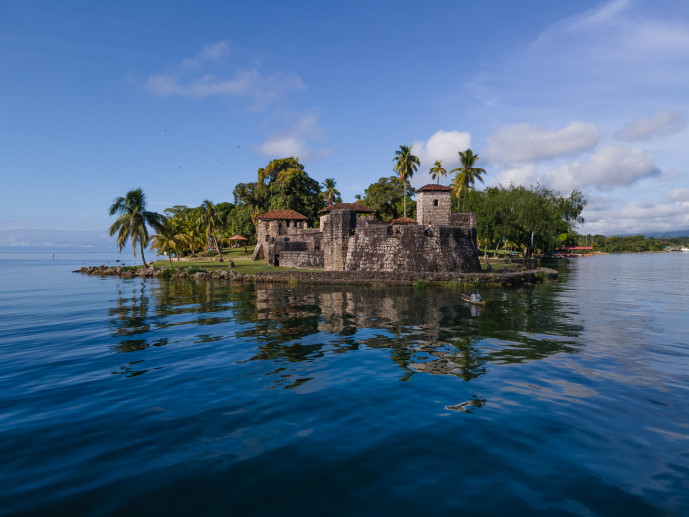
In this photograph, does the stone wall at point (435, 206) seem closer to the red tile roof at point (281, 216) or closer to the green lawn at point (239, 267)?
the green lawn at point (239, 267)

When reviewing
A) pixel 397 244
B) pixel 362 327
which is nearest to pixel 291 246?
pixel 397 244

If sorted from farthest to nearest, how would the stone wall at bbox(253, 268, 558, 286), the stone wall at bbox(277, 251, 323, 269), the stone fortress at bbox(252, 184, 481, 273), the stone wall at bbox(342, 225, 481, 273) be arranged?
the stone wall at bbox(277, 251, 323, 269)
the stone fortress at bbox(252, 184, 481, 273)
the stone wall at bbox(342, 225, 481, 273)
the stone wall at bbox(253, 268, 558, 286)

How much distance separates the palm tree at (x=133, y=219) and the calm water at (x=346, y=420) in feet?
110

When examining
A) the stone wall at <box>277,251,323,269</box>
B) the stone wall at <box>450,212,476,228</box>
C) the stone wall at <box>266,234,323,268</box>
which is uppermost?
the stone wall at <box>450,212,476,228</box>

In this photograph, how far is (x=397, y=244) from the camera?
3688 centimetres

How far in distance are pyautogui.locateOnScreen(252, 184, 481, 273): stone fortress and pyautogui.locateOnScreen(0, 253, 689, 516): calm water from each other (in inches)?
799

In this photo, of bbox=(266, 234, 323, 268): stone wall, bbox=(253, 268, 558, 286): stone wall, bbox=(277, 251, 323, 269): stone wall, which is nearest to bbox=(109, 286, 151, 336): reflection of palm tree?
bbox=(253, 268, 558, 286): stone wall

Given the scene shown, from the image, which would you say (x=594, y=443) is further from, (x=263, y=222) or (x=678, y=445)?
(x=263, y=222)

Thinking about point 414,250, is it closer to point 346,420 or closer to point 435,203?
point 435,203

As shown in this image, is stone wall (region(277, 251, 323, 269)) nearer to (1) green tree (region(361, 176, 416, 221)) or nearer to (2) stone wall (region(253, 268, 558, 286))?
(2) stone wall (region(253, 268, 558, 286))

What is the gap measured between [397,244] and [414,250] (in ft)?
6.19

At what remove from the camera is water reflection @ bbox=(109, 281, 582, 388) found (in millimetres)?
11367

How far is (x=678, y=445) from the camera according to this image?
6109mm

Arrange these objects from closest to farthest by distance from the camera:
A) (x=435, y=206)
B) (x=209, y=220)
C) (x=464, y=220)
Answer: (x=464, y=220), (x=435, y=206), (x=209, y=220)
